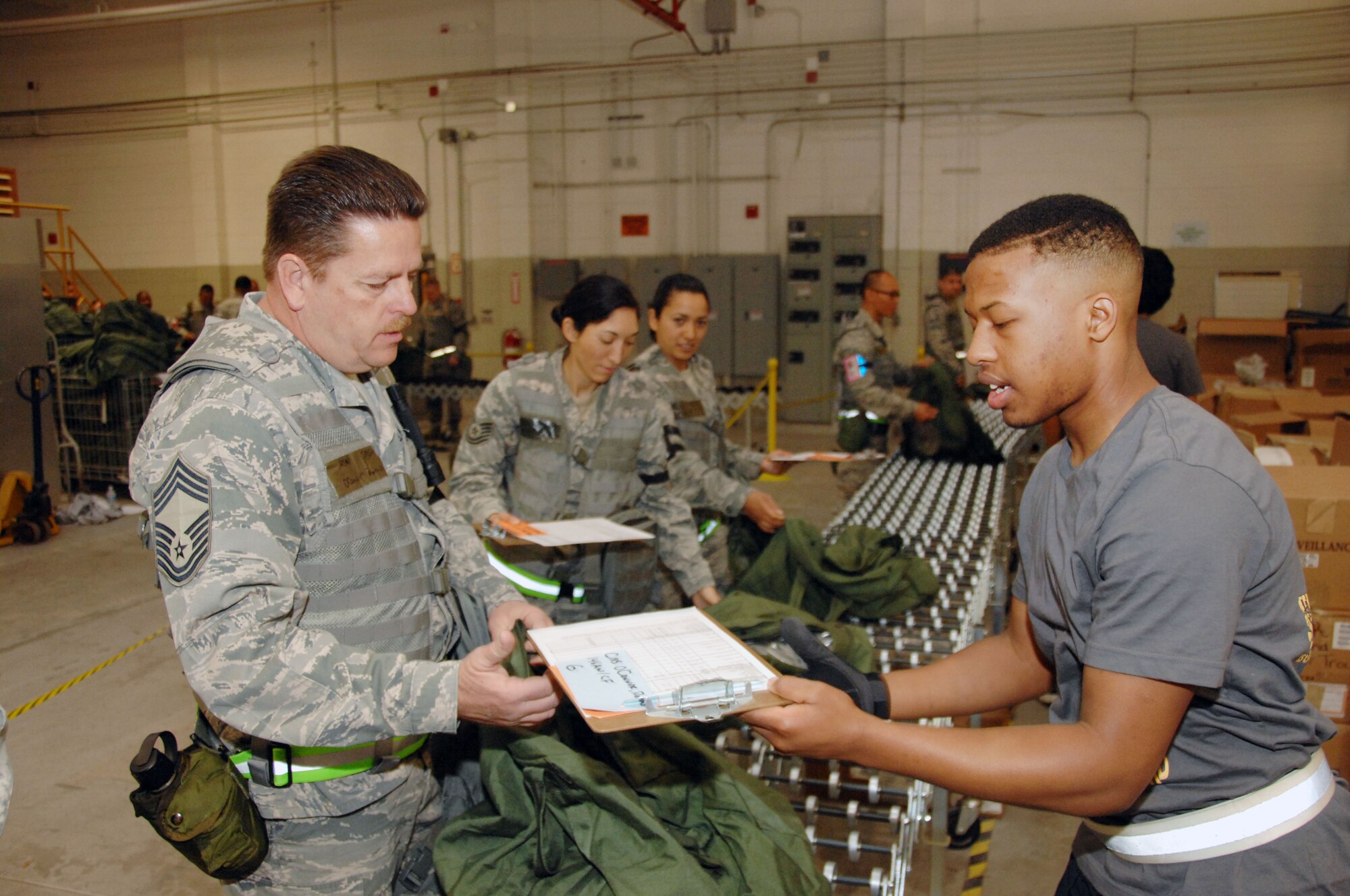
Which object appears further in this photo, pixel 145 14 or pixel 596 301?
pixel 145 14

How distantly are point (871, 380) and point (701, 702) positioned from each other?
168 inches

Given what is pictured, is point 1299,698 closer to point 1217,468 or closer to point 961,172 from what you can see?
point 1217,468

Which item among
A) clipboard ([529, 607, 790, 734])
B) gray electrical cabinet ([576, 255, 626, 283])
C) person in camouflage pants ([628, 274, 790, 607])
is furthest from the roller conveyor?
gray electrical cabinet ([576, 255, 626, 283])

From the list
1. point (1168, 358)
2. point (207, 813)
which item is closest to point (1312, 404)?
point (1168, 358)

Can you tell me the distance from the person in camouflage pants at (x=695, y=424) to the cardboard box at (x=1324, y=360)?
18.5 feet

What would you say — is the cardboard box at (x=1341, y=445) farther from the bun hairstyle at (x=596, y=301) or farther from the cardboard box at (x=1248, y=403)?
the bun hairstyle at (x=596, y=301)

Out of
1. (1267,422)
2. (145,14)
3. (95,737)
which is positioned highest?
(145,14)

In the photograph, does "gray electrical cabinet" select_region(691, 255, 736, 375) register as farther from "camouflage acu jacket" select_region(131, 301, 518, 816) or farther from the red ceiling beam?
"camouflage acu jacket" select_region(131, 301, 518, 816)

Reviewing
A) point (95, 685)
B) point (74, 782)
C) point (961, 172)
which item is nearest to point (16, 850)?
point (74, 782)

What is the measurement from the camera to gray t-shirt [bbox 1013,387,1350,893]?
1.10 metres

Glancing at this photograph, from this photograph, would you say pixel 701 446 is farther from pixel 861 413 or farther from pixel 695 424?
pixel 861 413

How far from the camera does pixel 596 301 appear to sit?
2926 mm

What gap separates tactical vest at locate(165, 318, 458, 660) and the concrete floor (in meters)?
1.89

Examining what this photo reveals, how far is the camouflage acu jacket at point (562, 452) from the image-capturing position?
2.99m
